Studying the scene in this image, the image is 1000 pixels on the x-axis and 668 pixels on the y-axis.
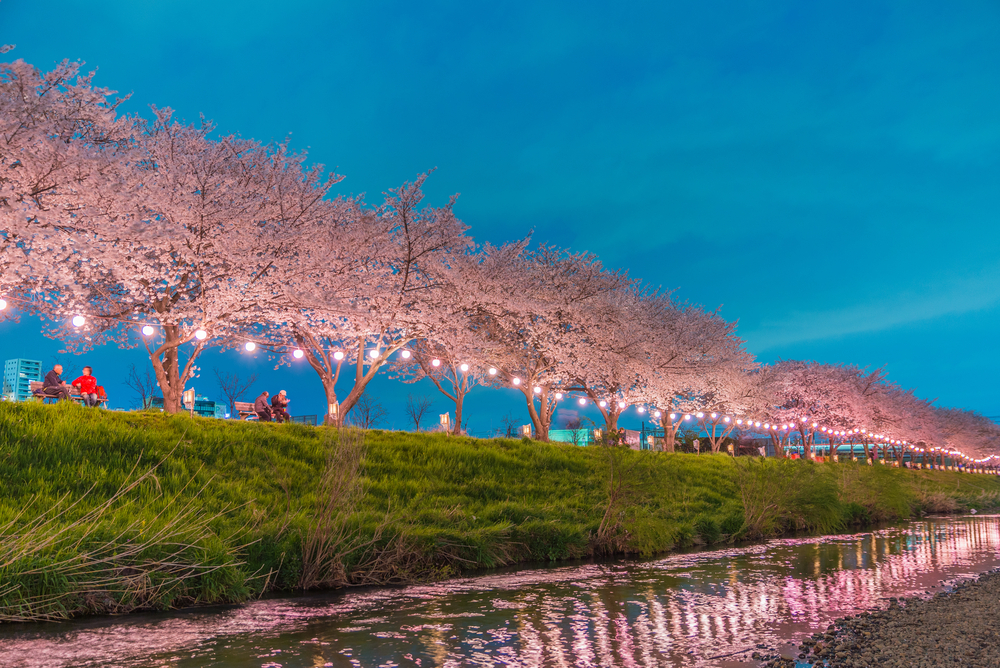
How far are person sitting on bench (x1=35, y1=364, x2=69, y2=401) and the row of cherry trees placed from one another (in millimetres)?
1991

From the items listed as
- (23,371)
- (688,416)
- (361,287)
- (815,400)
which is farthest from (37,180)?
(23,371)

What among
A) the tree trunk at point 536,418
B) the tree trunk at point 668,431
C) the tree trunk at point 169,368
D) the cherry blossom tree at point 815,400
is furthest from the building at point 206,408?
the cherry blossom tree at point 815,400

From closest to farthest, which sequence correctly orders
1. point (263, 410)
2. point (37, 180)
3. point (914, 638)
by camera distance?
point (914, 638)
point (37, 180)
point (263, 410)

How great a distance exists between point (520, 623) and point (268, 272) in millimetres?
17541

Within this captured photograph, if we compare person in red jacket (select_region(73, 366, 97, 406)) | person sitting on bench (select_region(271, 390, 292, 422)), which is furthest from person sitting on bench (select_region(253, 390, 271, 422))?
person in red jacket (select_region(73, 366, 97, 406))

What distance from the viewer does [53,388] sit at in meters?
22.0

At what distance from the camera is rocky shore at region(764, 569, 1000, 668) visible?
6.75m

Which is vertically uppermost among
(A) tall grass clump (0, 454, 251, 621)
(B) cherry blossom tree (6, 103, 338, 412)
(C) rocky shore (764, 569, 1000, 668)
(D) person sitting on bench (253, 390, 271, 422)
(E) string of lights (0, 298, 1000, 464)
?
(B) cherry blossom tree (6, 103, 338, 412)

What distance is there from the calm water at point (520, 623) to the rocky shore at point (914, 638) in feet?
1.84

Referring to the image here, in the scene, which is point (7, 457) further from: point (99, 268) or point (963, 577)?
point (963, 577)

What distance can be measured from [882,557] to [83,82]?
28.0 metres

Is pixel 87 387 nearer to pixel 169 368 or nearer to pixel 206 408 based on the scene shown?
pixel 169 368

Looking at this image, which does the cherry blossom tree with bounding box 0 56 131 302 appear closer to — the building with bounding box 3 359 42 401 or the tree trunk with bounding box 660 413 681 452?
the tree trunk with bounding box 660 413 681 452

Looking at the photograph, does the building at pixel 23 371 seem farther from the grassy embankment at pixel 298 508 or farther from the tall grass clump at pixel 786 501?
the tall grass clump at pixel 786 501
